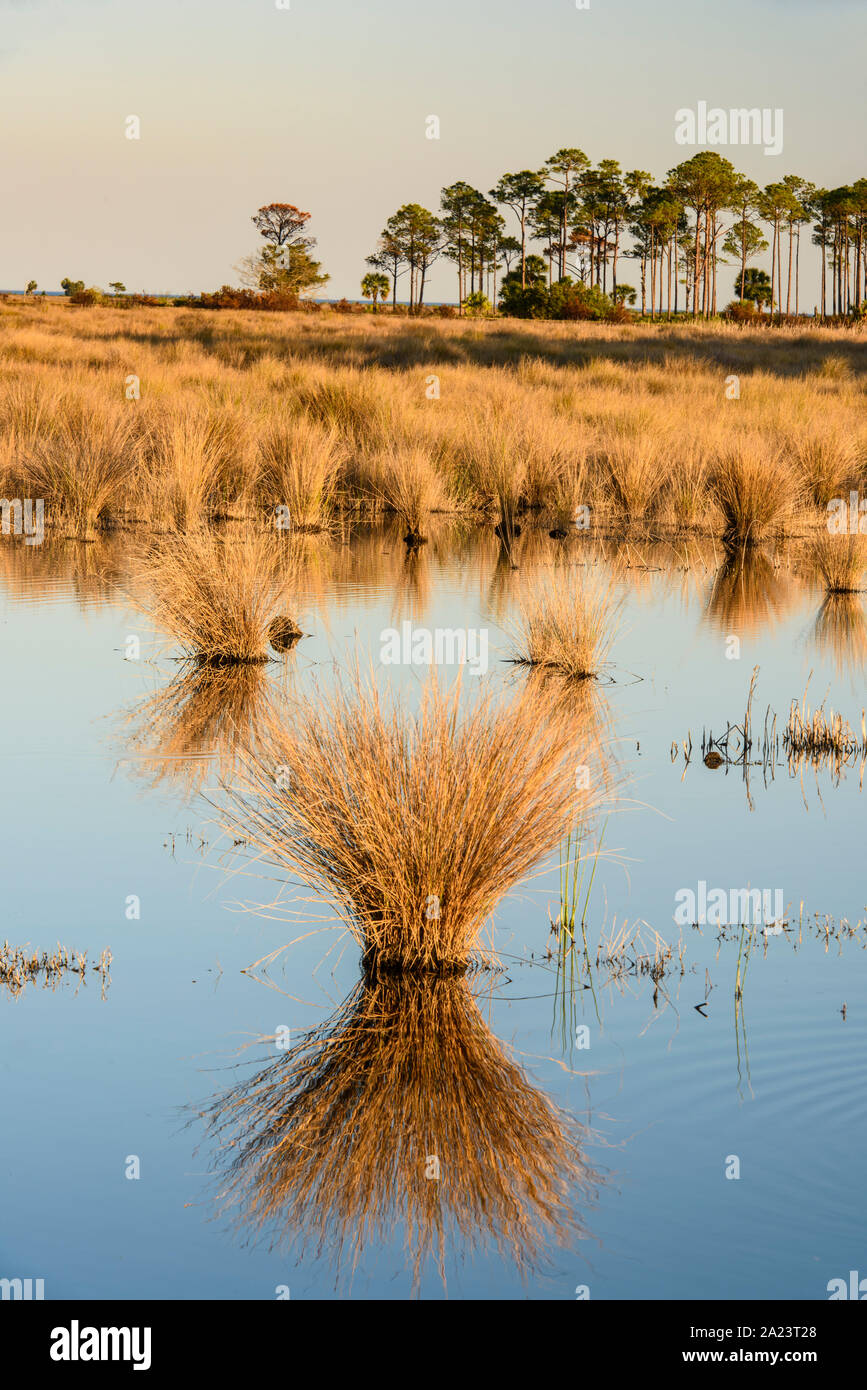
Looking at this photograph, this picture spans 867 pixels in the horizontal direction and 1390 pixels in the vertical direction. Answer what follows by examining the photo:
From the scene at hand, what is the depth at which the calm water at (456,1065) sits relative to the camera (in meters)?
3.23

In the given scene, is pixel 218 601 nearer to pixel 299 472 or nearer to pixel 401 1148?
pixel 401 1148

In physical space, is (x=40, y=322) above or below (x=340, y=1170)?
above

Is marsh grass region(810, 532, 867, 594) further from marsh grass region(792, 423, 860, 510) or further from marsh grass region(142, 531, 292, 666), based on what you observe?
marsh grass region(142, 531, 292, 666)

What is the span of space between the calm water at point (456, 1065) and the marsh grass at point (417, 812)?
0.62 feet

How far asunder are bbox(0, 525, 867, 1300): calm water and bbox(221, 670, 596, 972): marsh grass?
0.19m

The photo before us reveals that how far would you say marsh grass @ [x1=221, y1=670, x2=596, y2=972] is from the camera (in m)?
4.70

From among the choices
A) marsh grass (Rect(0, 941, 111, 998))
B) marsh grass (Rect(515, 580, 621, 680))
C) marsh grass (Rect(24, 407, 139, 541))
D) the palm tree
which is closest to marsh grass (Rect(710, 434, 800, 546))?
marsh grass (Rect(24, 407, 139, 541))

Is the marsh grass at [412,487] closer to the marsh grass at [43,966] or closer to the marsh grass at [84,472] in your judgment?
the marsh grass at [84,472]

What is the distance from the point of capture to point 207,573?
30.9 feet

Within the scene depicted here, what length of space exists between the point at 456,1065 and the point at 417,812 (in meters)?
0.90

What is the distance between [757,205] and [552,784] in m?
74.4
